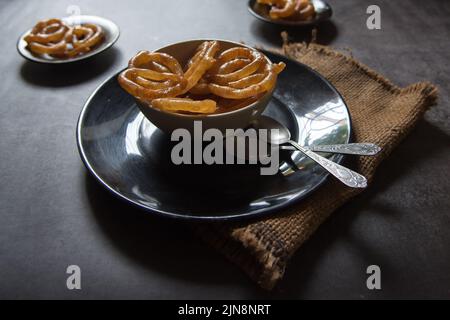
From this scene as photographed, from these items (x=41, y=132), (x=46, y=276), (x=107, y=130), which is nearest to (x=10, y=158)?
(x=41, y=132)

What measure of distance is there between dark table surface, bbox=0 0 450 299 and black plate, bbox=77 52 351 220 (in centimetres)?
5

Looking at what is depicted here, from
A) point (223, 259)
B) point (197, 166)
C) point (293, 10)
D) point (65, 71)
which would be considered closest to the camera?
point (223, 259)

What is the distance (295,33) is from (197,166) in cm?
71

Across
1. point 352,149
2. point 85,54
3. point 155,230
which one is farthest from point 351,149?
point 85,54

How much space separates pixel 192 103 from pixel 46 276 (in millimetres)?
373

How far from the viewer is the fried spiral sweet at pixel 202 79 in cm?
76

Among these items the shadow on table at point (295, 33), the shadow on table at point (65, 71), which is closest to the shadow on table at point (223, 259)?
the shadow on table at point (65, 71)

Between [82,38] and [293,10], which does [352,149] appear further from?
[82,38]

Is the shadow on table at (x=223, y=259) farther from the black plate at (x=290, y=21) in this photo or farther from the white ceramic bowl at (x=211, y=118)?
the black plate at (x=290, y=21)

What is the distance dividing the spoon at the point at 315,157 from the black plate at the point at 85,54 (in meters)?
0.56

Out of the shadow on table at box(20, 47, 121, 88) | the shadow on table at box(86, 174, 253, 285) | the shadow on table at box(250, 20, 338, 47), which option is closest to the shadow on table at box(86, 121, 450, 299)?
the shadow on table at box(86, 174, 253, 285)

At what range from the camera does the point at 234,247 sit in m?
0.67

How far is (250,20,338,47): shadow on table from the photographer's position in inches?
50.0

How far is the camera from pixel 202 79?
84 centimetres
